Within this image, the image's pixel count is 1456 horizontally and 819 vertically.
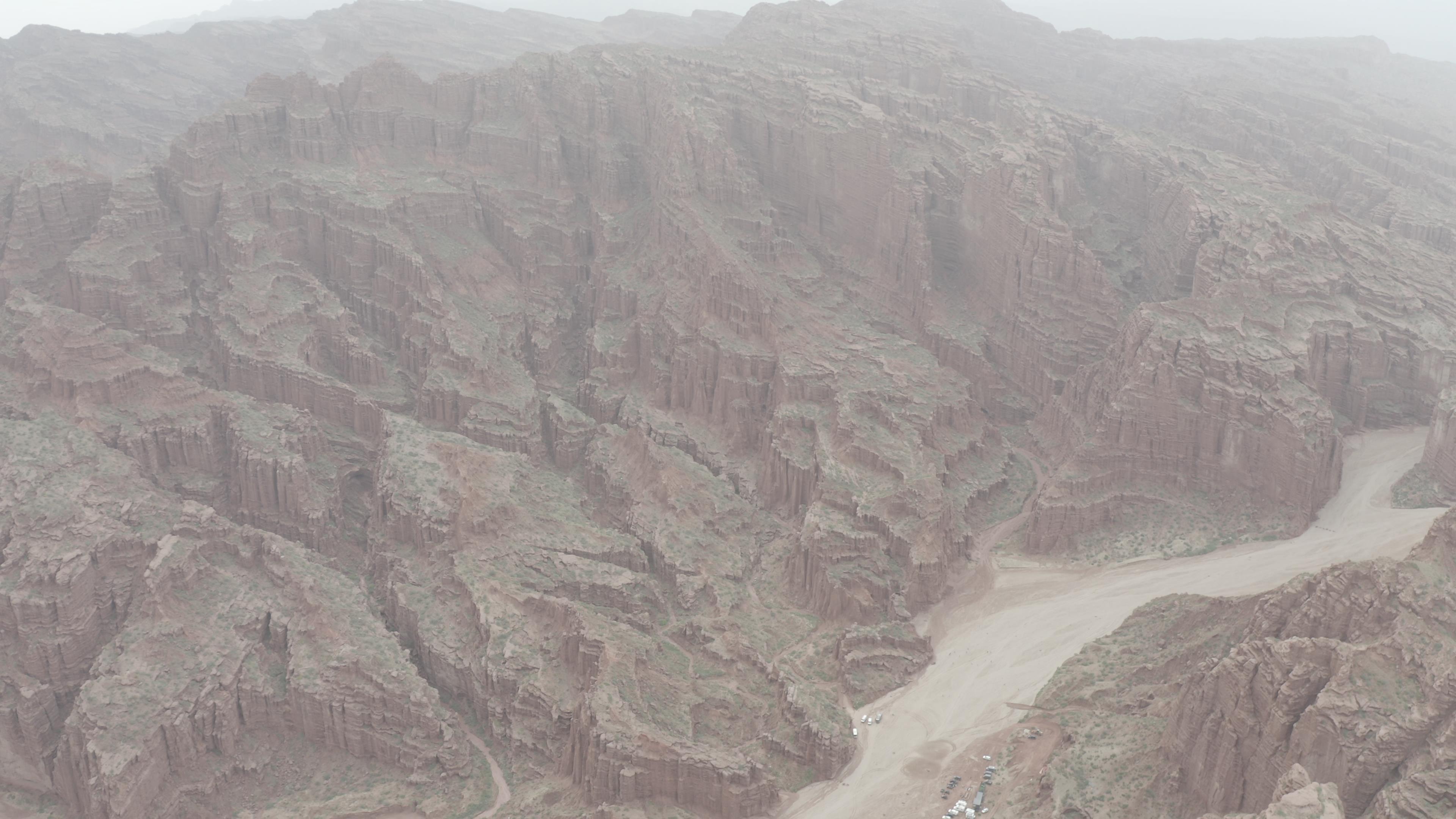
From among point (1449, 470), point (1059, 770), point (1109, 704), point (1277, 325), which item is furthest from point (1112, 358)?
point (1059, 770)

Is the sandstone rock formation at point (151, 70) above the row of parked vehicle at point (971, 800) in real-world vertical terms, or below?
above

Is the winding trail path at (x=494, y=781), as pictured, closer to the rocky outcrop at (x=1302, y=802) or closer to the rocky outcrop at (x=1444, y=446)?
the rocky outcrop at (x=1302, y=802)

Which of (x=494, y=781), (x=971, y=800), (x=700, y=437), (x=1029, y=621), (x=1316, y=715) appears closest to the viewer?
(x=1316, y=715)

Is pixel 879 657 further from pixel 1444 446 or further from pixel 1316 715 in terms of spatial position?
pixel 1444 446

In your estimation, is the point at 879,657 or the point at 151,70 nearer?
the point at 879,657

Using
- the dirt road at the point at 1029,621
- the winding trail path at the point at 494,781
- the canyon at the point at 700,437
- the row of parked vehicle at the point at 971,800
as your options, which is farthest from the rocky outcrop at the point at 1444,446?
the winding trail path at the point at 494,781

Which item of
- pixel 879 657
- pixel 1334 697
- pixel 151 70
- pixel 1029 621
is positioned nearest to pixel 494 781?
pixel 879 657

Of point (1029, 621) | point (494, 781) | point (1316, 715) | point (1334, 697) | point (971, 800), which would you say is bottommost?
point (494, 781)
